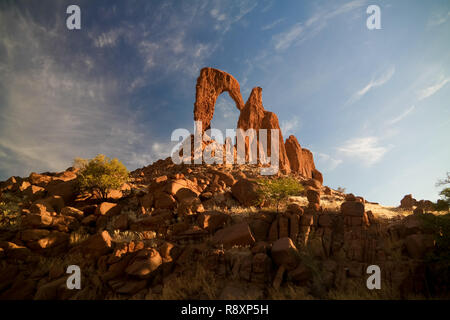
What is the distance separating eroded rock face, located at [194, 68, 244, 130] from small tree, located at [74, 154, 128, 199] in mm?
29289

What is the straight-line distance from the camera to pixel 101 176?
620 inches

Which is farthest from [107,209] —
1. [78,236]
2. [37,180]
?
[37,180]

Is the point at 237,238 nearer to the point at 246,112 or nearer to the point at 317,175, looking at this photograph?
the point at 246,112

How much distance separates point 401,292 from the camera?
6.71m

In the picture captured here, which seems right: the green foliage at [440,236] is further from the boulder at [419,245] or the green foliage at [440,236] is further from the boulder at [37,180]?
the boulder at [37,180]

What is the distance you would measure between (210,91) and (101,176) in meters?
37.9

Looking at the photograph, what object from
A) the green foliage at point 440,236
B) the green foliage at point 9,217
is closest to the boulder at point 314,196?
the green foliage at point 440,236

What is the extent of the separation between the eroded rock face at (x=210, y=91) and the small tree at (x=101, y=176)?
2929 cm

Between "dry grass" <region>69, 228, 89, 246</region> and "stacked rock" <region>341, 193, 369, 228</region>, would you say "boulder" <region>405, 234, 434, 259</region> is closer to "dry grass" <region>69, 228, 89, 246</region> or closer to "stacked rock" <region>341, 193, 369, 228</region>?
"stacked rock" <region>341, 193, 369, 228</region>

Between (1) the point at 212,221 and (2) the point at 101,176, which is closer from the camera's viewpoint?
(1) the point at 212,221

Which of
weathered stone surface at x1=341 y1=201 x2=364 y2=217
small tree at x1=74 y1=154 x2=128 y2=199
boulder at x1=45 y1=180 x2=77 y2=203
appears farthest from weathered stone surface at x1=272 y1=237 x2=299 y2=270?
boulder at x1=45 y1=180 x2=77 y2=203

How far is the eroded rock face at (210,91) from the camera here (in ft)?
149
